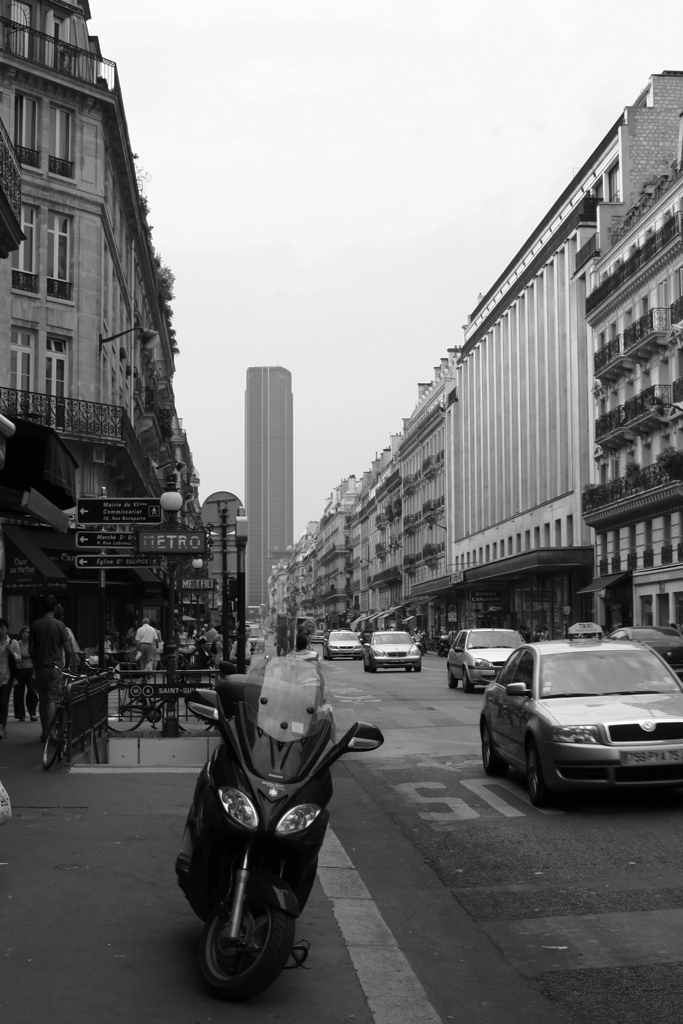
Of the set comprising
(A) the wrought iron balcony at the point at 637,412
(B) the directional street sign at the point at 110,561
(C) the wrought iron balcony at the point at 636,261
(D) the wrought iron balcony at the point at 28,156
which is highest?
(C) the wrought iron balcony at the point at 636,261

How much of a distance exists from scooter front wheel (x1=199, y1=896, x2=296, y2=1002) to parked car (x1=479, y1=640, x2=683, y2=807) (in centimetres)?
560

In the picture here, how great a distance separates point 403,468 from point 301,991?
107 metres

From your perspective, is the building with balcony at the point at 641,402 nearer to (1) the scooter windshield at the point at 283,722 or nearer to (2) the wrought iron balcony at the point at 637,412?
(2) the wrought iron balcony at the point at 637,412

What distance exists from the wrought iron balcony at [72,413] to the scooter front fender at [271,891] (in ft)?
82.8

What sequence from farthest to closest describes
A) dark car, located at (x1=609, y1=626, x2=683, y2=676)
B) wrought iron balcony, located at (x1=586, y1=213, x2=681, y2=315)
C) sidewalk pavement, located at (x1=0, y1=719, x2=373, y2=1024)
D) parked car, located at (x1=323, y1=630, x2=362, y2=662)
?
parked car, located at (x1=323, y1=630, x2=362, y2=662)
wrought iron balcony, located at (x1=586, y1=213, x2=681, y2=315)
dark car, located at (x1=609, y1=626, x2=683, y2=676)
sidewalk pavement, located at (x1=0, y1=719, x2=373, y2=1024)

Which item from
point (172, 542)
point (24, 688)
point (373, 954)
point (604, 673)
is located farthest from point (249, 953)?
point (24, 688)

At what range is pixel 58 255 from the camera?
33531 millimetres

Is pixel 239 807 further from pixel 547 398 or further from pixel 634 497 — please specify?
pixel 547 398

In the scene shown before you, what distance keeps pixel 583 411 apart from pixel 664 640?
30605 millimetres

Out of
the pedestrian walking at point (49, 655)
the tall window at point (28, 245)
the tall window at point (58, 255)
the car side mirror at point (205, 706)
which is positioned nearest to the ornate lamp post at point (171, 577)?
the pedestrian walking at point (49, 655)

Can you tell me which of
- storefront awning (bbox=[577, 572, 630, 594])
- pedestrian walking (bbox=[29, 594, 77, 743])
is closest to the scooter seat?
pedestrian walking (bbox=[29, 594, 77, 743])

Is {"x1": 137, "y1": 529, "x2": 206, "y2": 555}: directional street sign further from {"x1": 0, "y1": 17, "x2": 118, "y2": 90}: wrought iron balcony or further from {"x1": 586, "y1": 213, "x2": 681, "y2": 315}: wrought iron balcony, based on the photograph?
Answer: {"x1": 586, "y1": 213, "x2": 681, "y2": 315}: wrought iron balcony

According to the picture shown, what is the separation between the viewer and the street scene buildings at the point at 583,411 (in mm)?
48906

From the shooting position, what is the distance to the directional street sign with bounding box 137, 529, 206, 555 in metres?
16.8
